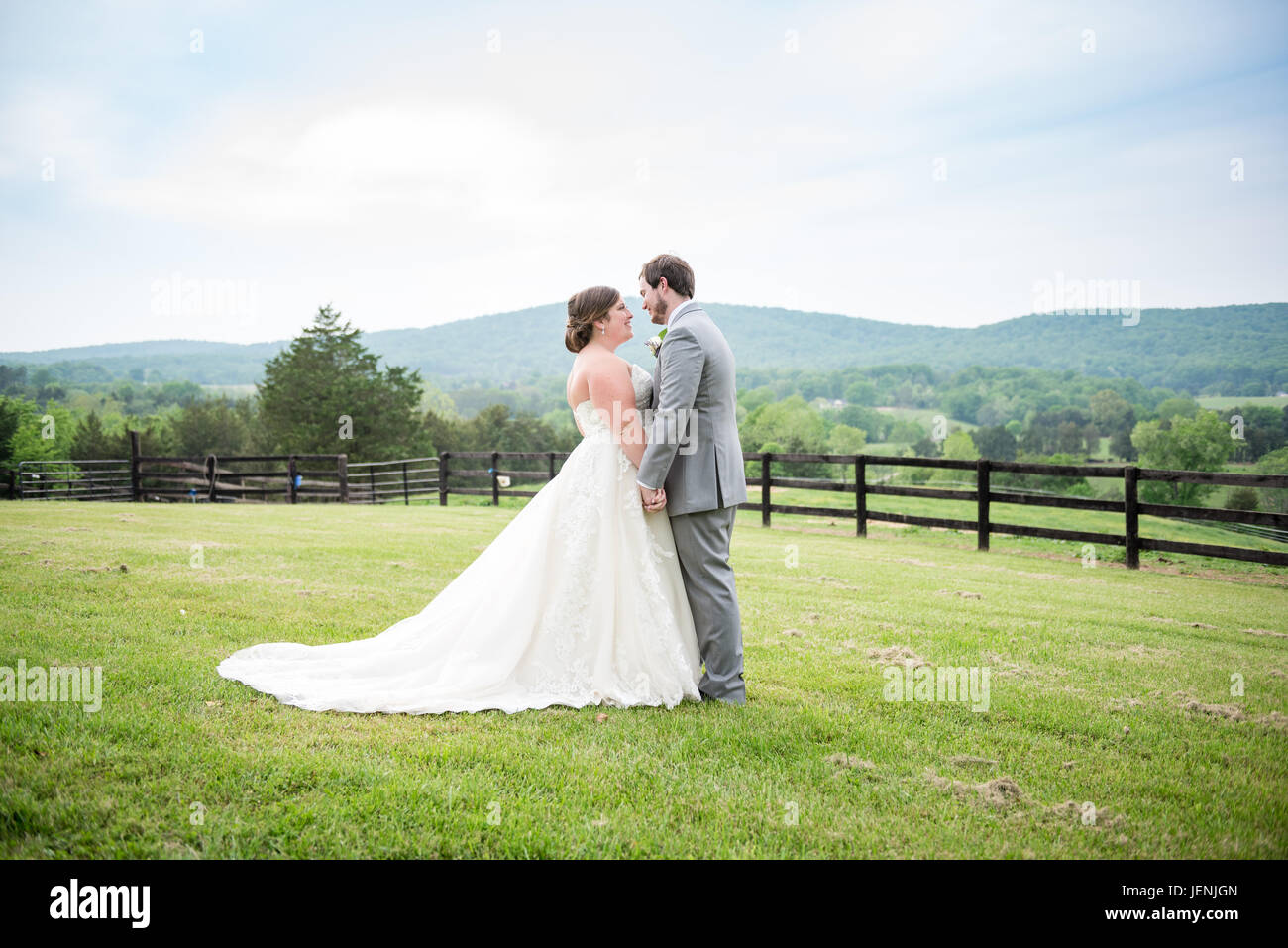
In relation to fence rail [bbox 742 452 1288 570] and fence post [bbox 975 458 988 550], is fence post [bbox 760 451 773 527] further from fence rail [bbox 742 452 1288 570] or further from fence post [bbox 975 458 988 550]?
fence post [bbox 975 458 988 550]

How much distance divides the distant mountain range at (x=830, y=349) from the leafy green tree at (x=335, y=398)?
3.85 m

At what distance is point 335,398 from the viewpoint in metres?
42.6

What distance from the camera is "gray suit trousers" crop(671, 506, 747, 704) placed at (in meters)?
3.85

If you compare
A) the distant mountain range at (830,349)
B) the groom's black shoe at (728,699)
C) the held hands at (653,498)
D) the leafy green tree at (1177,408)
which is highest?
the distant mountain range at (830,349)

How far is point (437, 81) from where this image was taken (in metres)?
21.6

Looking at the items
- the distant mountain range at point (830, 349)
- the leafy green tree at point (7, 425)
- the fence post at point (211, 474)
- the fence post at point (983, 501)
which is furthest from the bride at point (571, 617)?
the leafy green tree at point (7, 425)

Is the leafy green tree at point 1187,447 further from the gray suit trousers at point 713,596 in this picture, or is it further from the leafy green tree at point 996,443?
the gray suit trousers at point 713,596

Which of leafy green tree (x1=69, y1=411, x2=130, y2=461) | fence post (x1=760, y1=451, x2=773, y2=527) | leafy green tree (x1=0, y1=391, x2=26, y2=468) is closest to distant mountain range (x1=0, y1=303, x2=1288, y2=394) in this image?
leafy green tree (x1=69, y1=411, x2=130, y2=461)

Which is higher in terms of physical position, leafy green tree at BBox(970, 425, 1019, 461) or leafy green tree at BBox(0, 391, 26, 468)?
leafy green tree at BBox(0, 391, 26, 468)

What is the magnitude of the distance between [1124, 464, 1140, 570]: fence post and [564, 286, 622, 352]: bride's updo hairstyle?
8.54 meters

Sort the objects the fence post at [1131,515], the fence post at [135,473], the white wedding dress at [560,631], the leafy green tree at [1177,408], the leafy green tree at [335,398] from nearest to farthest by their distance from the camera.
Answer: the white wedding dress at [560,631], the fence post at [1131,515], the fence post at [135,473], the leafy green tree at [1177,408], the leafy green tree at [335,398]

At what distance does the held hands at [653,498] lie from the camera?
3.93 meters
